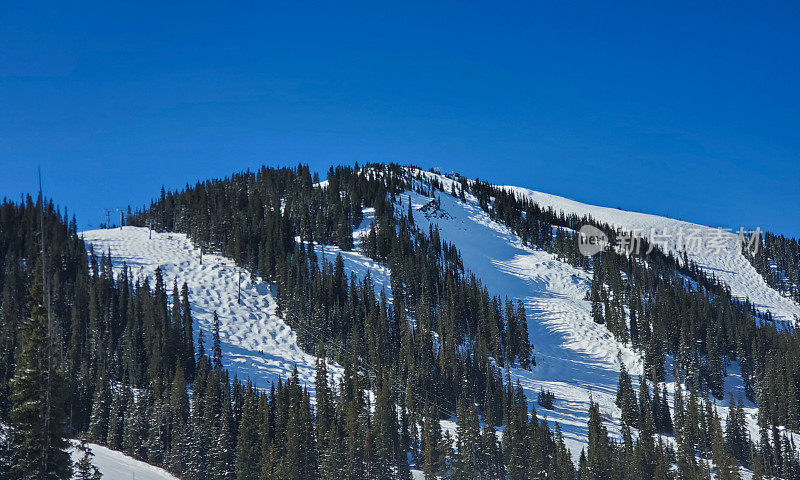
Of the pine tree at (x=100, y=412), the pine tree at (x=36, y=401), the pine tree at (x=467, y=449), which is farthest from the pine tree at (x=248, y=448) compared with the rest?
the pine tree at (x=36, y=401)

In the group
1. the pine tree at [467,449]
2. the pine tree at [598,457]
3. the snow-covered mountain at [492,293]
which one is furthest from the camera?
the snow-covered mountain at [492,293]

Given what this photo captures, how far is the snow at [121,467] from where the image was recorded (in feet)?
218

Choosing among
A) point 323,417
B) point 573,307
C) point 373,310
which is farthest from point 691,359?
point 323,417

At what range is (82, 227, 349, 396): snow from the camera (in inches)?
4063

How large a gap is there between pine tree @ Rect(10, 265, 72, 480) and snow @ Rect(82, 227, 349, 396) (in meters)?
70.4

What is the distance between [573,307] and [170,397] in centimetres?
9764

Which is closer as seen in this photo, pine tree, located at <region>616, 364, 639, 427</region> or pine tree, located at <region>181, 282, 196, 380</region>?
pine tree, located at <region>181, 282, 196, 380</region>

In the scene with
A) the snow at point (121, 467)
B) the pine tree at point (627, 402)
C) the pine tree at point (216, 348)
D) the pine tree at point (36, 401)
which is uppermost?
the pine tree at point (36, 401)

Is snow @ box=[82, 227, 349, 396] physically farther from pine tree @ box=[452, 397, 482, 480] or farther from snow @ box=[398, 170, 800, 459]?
snow @ box=[398, 170, 800, 459]

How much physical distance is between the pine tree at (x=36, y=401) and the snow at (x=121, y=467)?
44.4m

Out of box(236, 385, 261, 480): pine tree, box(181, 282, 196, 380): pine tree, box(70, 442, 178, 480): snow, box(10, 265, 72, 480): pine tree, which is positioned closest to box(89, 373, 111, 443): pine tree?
box(70, 442, 178, 480): snow

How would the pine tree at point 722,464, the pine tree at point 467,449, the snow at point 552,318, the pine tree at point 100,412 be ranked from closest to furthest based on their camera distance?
the pine tree at point 722,464, the pine tree at point 467,449, the pine tree at point 100,412, the snow at point 552,318

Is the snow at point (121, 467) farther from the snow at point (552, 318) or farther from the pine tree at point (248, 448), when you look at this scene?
the snow at point (552, 318)

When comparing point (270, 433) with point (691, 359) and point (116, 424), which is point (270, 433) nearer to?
point (116, 424)
